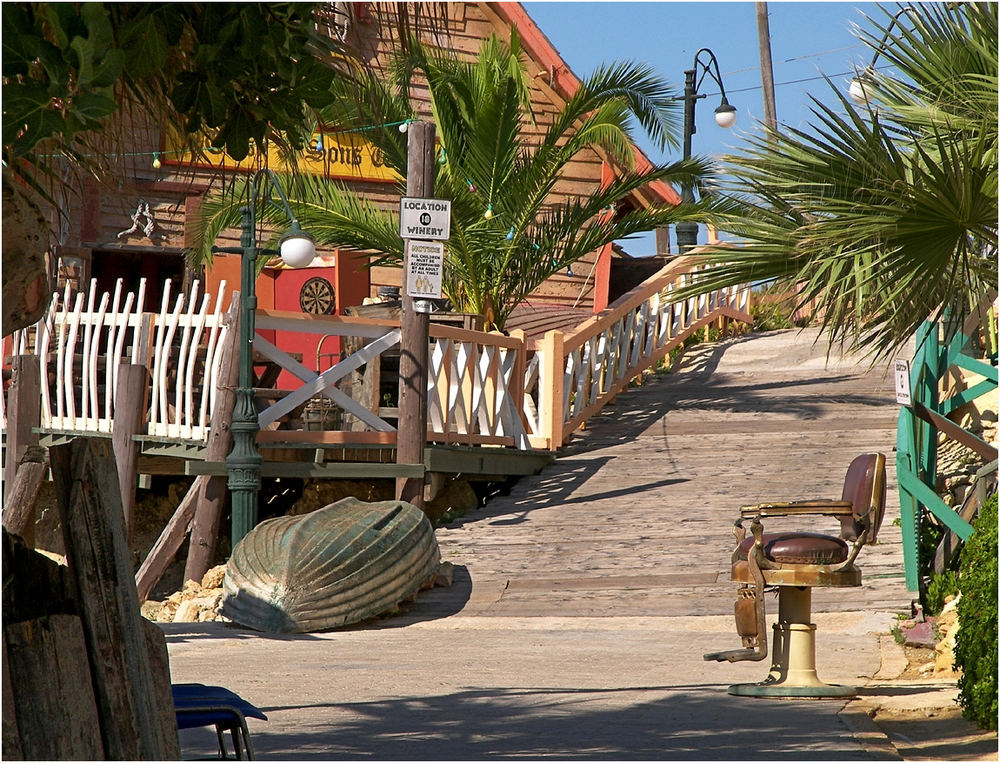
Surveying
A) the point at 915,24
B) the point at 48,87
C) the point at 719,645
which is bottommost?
the point at 719,645

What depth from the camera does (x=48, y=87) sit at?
2732 mm

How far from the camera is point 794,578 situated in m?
5.81

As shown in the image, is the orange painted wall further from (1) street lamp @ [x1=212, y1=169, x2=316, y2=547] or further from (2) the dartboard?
(1) street lamp @ [x1=212, y1=169, x2=316, y2=547]

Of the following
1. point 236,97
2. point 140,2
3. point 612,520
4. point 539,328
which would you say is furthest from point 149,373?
point 140,2

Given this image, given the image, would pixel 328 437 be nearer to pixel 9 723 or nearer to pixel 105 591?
pixel 105 591

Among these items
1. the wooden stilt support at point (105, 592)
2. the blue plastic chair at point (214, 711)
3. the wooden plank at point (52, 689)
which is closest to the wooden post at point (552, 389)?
the blue plastic chair at point (214, 711)

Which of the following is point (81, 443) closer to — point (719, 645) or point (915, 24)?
point (915, 24)

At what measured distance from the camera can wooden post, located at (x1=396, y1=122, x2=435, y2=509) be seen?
1038 centimetres

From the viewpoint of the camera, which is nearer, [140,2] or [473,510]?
[140,2]

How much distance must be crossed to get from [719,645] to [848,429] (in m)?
5.04

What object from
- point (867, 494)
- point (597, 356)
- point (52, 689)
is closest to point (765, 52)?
point (597, 356)

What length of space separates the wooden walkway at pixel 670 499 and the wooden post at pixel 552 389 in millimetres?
267

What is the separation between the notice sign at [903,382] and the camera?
7.68 m

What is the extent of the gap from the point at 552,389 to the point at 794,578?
660cm
